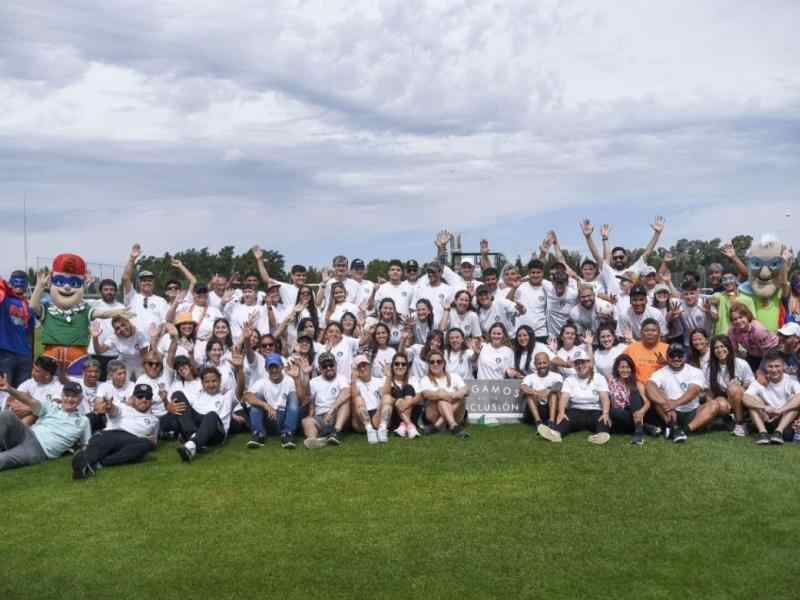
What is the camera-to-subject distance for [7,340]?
10.0 meters

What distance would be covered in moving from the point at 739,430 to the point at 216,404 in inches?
243

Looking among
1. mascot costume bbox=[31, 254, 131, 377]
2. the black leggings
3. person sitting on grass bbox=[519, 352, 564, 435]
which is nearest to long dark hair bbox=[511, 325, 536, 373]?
person sitting on grass bbox=[519, 352, 564, 435]

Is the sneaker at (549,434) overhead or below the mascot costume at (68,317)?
below

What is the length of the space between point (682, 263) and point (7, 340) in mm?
45057

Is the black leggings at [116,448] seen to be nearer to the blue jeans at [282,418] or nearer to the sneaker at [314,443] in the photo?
the blue jeans at [282,418]

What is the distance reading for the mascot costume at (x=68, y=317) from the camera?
10.2m

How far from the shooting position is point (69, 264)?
1038 centimetres

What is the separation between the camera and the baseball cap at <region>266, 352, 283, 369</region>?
32.1 ft

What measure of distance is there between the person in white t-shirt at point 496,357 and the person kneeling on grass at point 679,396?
187cm

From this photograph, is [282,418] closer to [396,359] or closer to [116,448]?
[396,359]

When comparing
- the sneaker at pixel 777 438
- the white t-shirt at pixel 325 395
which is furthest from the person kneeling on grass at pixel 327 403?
the sneaker at pixel 777 438

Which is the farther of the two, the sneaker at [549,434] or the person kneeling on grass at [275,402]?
the person kneeling on grass at [275,402]

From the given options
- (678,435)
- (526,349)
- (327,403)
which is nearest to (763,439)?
(678,435)

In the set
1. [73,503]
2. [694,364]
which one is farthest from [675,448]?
[73,503]
